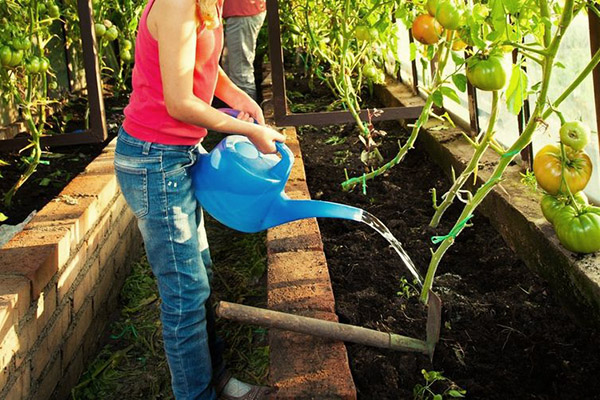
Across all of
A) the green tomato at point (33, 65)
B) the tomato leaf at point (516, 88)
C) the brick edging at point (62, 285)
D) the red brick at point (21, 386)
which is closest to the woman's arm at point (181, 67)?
the tomato leaf at point (516, 88)

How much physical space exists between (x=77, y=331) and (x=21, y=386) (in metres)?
0.48

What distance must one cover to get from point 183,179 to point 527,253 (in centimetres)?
119

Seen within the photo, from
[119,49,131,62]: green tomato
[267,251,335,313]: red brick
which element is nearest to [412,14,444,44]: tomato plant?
[267,251,335,313]: red brick

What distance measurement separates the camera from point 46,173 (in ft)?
12.3

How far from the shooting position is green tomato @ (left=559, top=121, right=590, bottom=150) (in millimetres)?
1943

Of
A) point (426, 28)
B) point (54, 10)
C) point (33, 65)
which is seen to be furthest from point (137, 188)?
point (54, 10)

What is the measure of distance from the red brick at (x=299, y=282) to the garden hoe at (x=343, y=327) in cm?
19

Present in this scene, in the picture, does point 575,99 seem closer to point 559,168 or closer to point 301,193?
point 559,168

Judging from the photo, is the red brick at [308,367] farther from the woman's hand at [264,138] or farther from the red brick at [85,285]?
the red brick at [85,285]

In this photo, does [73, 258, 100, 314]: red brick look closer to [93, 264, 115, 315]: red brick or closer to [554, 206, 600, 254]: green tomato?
[93, 264, 115, 315]: red brick

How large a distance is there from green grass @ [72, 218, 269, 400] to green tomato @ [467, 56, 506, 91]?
1172mm

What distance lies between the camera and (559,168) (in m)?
2.15

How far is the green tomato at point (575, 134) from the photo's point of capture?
194cm

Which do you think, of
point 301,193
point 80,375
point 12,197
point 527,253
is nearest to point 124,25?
point 12,197
